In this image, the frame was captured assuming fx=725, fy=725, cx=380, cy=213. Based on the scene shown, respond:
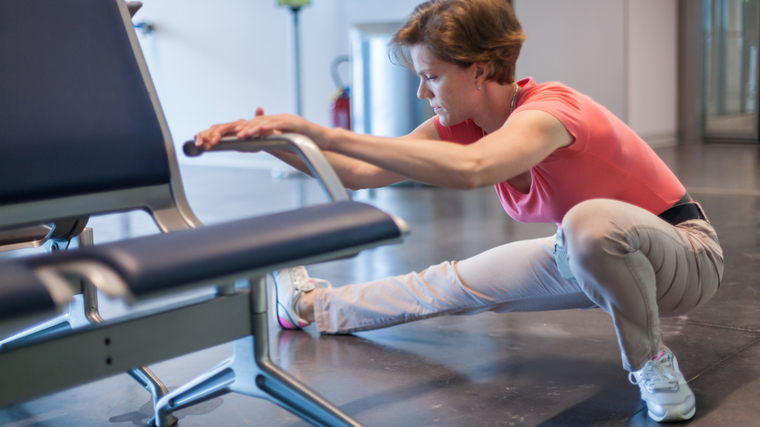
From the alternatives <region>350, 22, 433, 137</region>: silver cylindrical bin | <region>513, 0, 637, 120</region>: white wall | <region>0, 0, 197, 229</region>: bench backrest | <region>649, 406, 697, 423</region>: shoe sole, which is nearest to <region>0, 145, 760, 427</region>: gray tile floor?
<region>649, 406, 697, 423</region>: shoe sole

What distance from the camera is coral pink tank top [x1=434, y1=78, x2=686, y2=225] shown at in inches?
45.5

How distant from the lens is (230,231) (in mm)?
790

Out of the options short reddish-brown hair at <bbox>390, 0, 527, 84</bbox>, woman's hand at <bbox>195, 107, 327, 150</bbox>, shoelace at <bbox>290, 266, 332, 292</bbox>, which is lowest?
shoelace at <bbox>290, 266, 332, 292</bbox>

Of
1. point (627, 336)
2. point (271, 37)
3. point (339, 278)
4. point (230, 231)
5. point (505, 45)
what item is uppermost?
point (271, 37)

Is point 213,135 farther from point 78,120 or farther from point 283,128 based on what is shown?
point 78,120

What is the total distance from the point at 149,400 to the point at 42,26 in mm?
677

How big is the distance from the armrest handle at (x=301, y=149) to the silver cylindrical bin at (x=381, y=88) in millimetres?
3317

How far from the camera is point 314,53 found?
535cm

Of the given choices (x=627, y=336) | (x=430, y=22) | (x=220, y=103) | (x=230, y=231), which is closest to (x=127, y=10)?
(x=430, y=22)

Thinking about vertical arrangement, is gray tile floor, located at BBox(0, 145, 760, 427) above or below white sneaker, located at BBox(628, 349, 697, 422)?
below

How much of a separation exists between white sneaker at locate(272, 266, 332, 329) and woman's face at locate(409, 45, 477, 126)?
0.64 metres

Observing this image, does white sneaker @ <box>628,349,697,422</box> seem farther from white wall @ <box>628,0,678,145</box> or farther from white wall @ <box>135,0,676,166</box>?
white wall @ <box>628,0,678,145</box>

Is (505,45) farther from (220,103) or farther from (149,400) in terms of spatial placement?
(220,103)

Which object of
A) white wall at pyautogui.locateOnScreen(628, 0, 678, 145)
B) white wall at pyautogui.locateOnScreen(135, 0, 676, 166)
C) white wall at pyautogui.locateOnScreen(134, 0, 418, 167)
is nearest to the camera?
white wall at pyautogui.locateOnScreen(134, 0, 418, 167)
